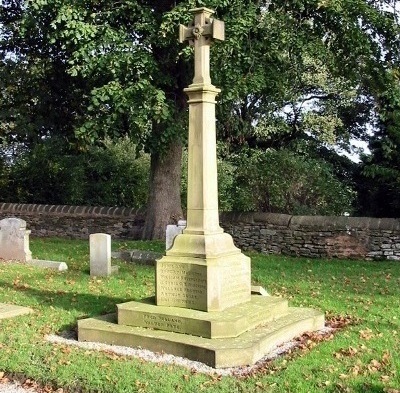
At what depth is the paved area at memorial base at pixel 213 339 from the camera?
19.7ft

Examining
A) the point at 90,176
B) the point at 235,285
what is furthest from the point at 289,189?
the point at 235,285

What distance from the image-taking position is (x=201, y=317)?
658 cm

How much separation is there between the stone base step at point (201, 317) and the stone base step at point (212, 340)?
2.8 inches

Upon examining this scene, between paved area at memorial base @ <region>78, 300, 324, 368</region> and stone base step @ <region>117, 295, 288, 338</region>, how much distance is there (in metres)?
0.06

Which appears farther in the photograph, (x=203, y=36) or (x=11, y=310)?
(x=11, y=310)

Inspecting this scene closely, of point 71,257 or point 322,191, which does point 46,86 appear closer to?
point 71,257

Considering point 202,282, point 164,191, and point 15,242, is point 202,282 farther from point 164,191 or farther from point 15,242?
point 164,191

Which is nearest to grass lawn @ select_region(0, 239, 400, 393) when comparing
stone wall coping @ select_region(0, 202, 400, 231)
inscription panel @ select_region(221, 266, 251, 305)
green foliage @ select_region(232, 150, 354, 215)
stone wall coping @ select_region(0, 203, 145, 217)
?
inscription panel @ select_region(221, 266, 251, 305)

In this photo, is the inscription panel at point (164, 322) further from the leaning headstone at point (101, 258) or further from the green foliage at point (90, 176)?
the green foliage at point (90, 176)

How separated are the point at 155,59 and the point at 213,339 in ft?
32.4

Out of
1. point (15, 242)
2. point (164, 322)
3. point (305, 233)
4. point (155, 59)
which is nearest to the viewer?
point (164, 322)

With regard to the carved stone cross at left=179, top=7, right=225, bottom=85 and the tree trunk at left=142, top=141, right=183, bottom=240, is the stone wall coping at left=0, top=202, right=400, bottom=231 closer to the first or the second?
the tree trunk at left=142, top=141, right=183, bottom=240

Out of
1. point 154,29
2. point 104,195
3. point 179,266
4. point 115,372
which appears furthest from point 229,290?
point 104,195

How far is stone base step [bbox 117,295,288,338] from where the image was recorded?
21.1 feet
